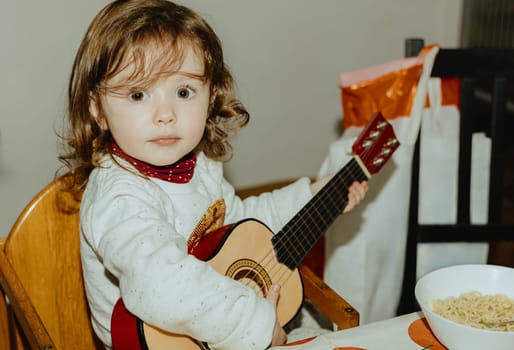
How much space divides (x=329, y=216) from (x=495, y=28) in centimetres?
166

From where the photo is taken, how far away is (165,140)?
1.13 m

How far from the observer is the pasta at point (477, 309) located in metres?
0.98

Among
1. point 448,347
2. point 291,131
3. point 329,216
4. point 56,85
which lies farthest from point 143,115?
point 291,131

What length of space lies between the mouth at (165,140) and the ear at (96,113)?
0.41 ft

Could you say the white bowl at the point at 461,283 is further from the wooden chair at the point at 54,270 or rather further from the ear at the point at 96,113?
the ear at the point at 96,113

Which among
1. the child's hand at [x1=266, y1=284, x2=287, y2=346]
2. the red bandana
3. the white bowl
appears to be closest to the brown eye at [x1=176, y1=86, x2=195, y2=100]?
the red bandana

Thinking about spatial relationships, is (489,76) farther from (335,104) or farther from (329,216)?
(335,104)

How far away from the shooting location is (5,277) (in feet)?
3.70

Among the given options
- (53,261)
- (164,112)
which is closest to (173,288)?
(164,112)

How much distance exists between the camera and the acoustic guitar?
1053mm

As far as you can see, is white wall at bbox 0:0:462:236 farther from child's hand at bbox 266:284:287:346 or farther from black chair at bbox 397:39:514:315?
child's hand at bbox 266:284:287:346

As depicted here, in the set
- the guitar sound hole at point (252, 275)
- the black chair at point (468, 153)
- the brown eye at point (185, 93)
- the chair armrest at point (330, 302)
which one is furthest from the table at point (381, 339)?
the black chair at point (468, 153)

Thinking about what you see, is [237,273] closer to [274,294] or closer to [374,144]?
[274,294]

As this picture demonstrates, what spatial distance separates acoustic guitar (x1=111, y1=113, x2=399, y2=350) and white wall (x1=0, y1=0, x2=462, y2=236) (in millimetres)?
909
